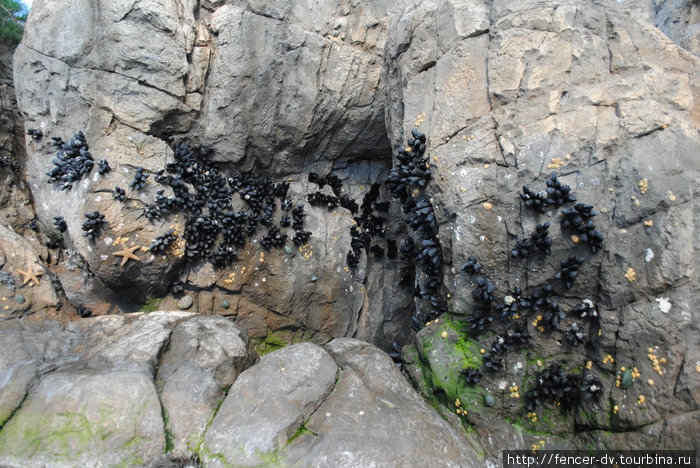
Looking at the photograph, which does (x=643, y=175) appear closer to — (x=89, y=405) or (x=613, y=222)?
(x=613, y=222)

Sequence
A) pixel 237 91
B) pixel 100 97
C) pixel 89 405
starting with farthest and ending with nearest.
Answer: pixel 237 91 → pixel 100 97 → pixel 89 405

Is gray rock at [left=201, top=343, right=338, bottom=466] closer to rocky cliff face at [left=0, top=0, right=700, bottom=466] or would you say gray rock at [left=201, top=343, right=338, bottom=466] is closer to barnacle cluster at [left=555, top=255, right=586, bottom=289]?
rocky cliff face at [left=0, top=0, right=700, bottom=466]

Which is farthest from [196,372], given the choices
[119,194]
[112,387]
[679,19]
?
[679,19]

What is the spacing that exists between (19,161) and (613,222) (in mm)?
10405

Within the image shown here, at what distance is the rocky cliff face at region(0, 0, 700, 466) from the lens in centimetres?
455

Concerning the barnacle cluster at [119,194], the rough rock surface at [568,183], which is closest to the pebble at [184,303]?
the barnacle cluster at [119,194]

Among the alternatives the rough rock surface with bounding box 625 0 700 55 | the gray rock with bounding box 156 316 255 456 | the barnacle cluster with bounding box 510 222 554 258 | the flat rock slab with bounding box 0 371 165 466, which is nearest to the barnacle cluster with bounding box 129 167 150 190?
the gray rock with bounding box 156 316 255 456

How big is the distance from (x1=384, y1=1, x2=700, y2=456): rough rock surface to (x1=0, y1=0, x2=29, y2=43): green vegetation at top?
342 inches

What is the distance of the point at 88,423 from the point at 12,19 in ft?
30.9

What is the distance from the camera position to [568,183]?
197 inches

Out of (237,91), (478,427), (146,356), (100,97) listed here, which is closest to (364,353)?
(478,427)

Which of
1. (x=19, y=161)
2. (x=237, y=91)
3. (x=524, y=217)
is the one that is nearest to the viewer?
(x=524, y=217)

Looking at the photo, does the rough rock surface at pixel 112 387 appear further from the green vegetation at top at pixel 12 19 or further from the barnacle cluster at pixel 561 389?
the green vegetation at top at pixel 12 19

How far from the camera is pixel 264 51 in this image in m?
8.12
